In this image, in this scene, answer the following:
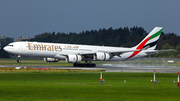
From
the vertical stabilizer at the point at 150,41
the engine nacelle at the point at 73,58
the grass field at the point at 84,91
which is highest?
the vertical stabilizer at the point at 150,41

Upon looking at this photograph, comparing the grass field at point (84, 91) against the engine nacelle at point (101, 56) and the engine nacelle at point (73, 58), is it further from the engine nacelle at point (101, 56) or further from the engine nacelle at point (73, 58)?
the engine nacelle at point (101, 56)

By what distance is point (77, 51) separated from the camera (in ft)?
180

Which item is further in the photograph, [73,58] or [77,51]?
[77,51]

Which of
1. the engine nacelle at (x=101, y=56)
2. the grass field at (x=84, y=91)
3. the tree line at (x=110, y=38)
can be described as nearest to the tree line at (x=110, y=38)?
the tree line at (x=110, y=38)

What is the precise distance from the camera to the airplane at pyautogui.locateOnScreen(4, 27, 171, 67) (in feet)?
165

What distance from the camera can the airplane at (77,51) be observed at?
165 feet

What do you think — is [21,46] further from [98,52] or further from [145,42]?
[145,42]

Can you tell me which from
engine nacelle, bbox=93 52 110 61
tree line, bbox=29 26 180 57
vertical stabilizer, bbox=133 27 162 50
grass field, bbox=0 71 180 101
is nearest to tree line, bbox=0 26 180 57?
tree line, bbox=29 26 180 57

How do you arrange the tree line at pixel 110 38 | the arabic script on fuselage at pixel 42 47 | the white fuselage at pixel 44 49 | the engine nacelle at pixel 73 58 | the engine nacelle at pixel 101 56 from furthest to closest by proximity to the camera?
the tree line at pixel 110 38 < the engine nacelle at pixel 101 56 < the engine nacelle at pixel 73 58 < the arabic script on fuselage at pixel 42 47 < the white fuselage at pixel 44 49

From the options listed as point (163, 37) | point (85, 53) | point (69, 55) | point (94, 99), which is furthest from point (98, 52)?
point (163, 37)

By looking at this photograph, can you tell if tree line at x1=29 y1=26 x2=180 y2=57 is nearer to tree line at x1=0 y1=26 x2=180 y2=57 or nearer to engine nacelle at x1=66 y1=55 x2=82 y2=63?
tree line at x1=0 y1=26 x2=180 y2=57

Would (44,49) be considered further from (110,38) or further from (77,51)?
(110,38)

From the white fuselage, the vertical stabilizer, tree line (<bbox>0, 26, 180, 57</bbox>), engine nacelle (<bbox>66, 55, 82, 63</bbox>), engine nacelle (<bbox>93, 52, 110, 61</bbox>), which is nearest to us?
the white fuselage

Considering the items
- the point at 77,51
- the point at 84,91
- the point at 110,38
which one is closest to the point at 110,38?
the point at 110,38
